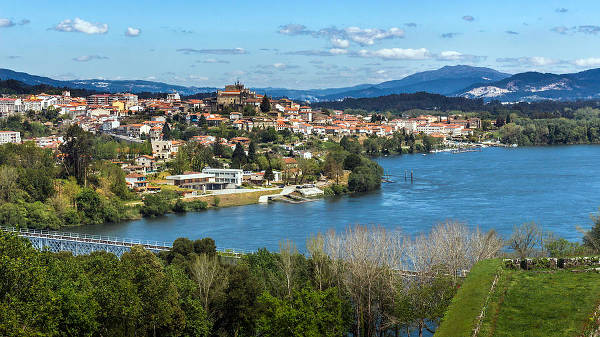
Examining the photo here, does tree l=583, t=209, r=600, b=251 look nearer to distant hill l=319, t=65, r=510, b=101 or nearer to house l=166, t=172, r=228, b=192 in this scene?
house l=166, t=172, r=228, b=192

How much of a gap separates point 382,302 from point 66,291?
11.7ft

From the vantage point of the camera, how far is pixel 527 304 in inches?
209

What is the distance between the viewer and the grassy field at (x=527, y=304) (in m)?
4.77

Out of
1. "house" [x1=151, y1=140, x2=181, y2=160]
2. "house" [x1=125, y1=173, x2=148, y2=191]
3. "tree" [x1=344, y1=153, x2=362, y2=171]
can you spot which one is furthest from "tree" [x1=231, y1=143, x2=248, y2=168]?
"house" [x1=125, y1=173, x2=148, y2=191]

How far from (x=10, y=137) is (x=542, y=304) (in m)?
27.2

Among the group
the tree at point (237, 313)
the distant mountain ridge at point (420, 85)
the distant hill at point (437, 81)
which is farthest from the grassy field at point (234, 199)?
the distant hill at point (437, 81)

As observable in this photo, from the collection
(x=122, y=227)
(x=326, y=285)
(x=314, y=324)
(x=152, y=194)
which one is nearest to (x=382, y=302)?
(x=326, y=285)

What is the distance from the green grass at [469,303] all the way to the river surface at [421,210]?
23.8 ft

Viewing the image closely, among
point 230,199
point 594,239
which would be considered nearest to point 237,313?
point 594,239

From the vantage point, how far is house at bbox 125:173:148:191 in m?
21.2

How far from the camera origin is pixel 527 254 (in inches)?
390

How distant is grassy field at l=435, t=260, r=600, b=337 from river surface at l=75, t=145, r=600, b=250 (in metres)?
7.65

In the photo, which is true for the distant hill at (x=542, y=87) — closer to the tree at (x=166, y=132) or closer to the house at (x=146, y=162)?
the tree at (x=166, y=132)

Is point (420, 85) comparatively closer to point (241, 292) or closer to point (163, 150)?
point (163, 150)
